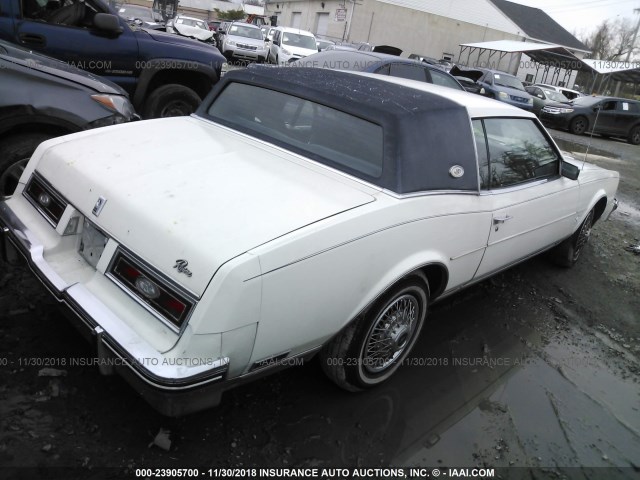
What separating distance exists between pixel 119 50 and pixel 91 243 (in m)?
4.29

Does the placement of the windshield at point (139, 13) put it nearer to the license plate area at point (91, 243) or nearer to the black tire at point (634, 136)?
the black tire at point (634, 136)

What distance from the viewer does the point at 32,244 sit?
2.47 m

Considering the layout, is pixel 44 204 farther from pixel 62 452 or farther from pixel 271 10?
pixel 271 10

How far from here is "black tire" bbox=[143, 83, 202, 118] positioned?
6.14 metres

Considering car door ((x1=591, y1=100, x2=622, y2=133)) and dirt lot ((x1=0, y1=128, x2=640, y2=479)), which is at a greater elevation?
car door ((x1=591, y1=100, x2=622, y2=133))

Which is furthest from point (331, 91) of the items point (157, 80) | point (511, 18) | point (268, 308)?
point (511, 18)

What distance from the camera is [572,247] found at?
4938mm

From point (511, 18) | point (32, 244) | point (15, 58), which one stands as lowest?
point (32, 244)

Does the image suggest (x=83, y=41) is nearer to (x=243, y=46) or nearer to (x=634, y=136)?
(x=243, y=46)

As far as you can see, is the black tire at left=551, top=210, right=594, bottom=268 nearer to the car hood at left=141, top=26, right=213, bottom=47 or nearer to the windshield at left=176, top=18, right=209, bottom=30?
the car hood at left=141, top=26, right=213, bottom=47

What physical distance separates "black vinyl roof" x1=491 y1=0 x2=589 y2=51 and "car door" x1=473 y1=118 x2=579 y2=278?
4493 cm

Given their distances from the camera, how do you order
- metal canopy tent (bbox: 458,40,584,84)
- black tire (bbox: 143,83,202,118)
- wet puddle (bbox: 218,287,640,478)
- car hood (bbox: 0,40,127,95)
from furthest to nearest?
metal canopy tent (bbox: 458,40,584,84), black tire (bbox: 143,83,202,118), car hood (bbox: 0,40,127,95), wet puddle (bbox: 218,287,640,478)

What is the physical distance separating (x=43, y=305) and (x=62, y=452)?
122cm

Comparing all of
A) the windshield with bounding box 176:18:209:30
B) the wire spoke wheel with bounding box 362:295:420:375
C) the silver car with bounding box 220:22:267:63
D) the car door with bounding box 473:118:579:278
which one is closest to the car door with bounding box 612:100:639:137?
the silver car with bounding box 220:22:267:63
